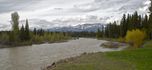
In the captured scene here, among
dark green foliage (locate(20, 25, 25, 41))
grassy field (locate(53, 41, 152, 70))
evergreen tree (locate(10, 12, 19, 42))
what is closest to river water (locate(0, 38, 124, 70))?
grassy field (locate(53, 41, 152, 70))

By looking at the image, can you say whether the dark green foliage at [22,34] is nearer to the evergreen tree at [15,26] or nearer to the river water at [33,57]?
the evergreen tree at [15,26]

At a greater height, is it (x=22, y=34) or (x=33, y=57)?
(x=22, y=34)

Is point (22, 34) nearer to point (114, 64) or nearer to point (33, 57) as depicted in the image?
point (33, 57)

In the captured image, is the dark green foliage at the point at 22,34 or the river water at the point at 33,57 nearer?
the river water at the point at 33,57

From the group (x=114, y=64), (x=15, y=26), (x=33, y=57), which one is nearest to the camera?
(x=114, y=64)

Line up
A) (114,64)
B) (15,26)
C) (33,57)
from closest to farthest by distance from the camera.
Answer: (114,64), (33,57), (15,26)

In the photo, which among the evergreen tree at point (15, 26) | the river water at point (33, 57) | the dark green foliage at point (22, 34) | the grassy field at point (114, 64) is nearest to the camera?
the grassy field at point (114, 64)

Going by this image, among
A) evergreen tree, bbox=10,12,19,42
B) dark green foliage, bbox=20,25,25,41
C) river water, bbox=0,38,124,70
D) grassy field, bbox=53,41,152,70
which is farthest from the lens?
dark green foliage, bbox=20,25,25,41

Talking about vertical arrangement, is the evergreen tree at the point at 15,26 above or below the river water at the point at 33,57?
above

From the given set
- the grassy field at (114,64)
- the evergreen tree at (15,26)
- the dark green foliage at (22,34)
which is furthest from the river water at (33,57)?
the dark green foliage at (22,34)

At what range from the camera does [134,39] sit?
231 ft

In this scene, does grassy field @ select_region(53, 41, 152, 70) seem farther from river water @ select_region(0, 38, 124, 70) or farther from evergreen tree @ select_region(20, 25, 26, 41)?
evergreen tree @ select_region(20, 25, 26, 41)

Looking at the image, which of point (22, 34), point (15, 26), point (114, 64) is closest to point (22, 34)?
point (22, 34)

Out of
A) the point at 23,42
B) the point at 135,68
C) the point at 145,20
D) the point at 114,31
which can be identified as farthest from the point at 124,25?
the point at 135,68
